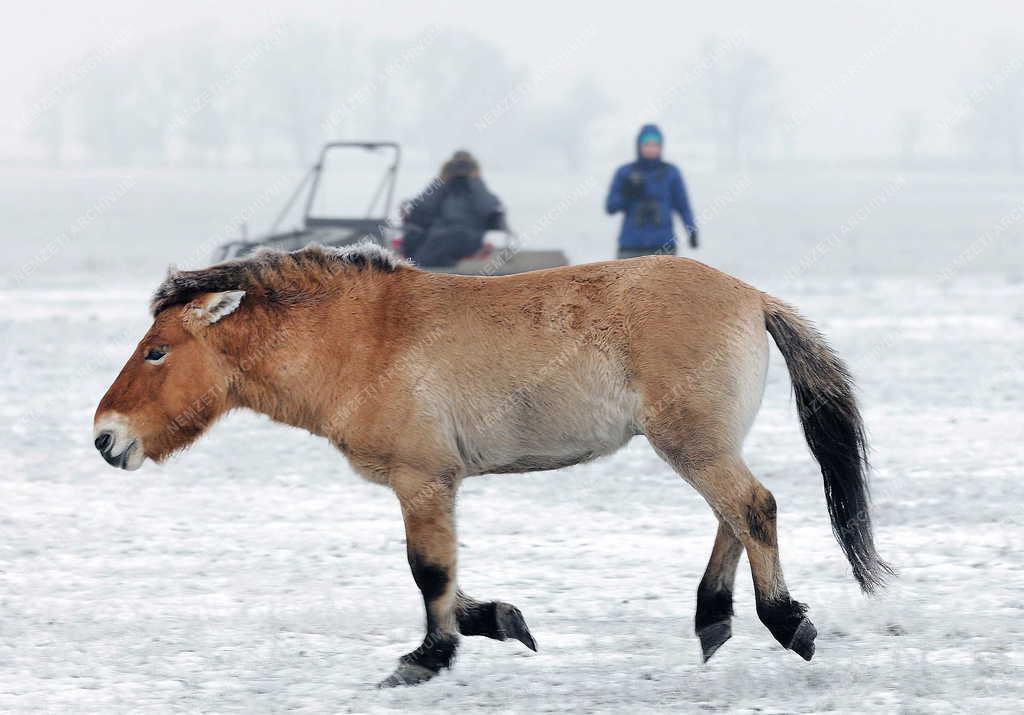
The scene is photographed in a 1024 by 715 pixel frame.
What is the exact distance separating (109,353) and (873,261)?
20.0 metres

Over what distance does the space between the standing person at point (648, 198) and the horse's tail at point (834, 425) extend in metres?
6.01

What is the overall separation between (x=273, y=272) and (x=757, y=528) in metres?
1.85

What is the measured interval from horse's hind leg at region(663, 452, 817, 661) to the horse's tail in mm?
433

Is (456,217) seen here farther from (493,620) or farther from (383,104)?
Result: (383,104)

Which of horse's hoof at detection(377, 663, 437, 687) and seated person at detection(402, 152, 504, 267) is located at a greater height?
seated person at detection(402, 152, 504, 267)

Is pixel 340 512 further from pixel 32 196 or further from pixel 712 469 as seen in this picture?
pixel 32 196

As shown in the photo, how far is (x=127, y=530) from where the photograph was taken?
22.4 feet

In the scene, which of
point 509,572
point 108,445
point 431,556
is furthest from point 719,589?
point 108,445

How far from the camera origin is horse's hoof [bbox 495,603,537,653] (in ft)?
15.5

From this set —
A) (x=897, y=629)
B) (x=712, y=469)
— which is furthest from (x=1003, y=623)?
(x=712, y=469)

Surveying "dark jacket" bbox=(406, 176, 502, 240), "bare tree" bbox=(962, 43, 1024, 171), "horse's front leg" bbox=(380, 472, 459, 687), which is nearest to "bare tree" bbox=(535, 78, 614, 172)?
"bare tree" bbox=(962, 43, 1024, 171)

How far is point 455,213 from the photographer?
45.3 ft

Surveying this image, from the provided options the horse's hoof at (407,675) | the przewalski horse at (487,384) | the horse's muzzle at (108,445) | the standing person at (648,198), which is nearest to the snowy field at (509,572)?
the horse's hoof at (407,675)

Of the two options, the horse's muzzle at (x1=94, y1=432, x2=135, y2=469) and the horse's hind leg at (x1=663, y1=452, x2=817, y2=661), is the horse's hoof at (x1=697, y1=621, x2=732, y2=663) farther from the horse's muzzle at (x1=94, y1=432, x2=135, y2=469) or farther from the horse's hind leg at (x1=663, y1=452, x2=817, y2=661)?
the horse's muzzle at (x1=94, y1=432, x2=135, y2=469)
